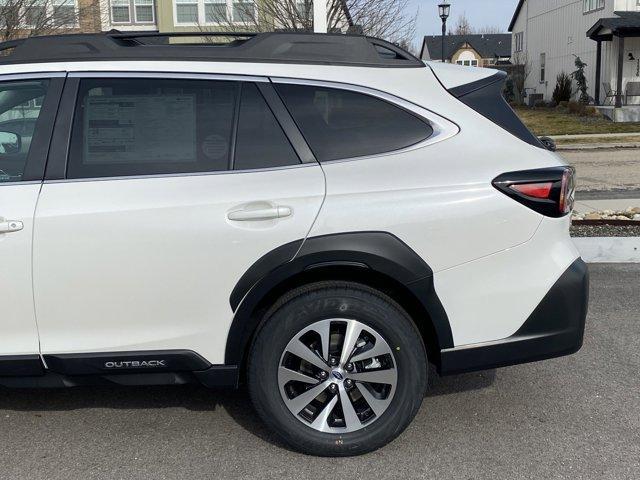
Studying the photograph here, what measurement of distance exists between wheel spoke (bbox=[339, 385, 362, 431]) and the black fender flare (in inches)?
21.9

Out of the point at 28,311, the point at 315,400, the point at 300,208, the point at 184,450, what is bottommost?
the point at 184,450

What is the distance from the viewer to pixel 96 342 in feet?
9.86

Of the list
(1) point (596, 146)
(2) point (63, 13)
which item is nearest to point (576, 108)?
(1) point (596, 146)

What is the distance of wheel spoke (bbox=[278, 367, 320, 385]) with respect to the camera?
3.03 m

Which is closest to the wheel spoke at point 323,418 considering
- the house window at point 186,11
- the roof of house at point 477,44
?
the house window at point 186,11

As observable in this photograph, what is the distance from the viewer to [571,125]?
23.8 meters

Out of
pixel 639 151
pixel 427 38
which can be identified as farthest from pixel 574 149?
pixel 427 38

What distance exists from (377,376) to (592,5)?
3346 centimetres

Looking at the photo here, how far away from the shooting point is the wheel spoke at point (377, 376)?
9.98ft

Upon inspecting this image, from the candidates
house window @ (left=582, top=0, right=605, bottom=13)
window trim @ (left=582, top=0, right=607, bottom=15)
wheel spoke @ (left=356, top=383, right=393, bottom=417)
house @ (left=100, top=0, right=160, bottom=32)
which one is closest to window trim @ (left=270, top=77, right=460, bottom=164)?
wheel spoke @ (left=356, top=383, right=393, bottom=417)

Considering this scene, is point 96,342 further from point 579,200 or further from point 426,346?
point 579,200

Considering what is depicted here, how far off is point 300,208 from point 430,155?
650 mm

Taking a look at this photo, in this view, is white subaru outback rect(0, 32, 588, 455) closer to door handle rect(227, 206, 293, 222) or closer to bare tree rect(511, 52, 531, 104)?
door handle rect(227, 206, 293, 222)

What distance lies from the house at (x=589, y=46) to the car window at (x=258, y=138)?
81.8 ft
